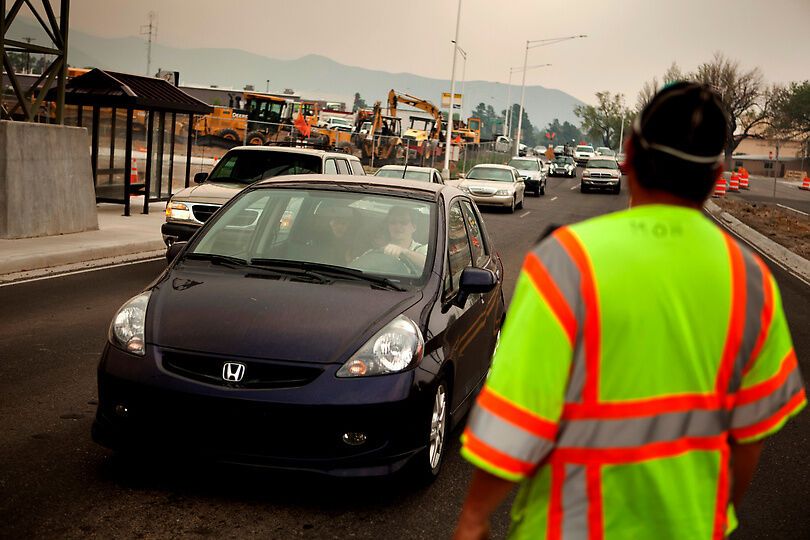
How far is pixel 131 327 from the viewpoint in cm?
523

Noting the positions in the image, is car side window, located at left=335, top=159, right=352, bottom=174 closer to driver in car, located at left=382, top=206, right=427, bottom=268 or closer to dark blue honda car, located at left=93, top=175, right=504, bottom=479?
dark blue honda car, located at left=93, top=175, right=504, bottom=479

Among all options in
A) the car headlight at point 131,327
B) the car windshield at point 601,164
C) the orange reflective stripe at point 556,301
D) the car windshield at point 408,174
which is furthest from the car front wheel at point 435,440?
the car windshield at point 601,164

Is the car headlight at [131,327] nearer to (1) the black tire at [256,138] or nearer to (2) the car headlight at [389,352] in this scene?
(2) the car headlight at [389,352]

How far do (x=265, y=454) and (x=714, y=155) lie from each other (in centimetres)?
312

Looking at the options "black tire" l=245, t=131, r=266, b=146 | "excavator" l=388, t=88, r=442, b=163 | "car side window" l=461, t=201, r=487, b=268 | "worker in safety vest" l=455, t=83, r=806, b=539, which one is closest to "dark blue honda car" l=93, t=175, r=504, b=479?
"car side window" l=461, t=201, r=487, b=268

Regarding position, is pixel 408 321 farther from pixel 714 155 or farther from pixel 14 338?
pixel 14 338

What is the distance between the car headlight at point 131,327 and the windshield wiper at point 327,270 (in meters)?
0.84

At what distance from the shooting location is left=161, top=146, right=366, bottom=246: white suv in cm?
1406

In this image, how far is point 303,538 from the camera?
15.0ft

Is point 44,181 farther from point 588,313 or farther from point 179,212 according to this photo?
point 588,313

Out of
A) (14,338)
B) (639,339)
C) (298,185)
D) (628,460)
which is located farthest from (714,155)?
(14,338)

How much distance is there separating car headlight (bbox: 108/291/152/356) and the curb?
14694 mm

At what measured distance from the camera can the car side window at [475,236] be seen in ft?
23.2

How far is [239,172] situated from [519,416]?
44.8ft
